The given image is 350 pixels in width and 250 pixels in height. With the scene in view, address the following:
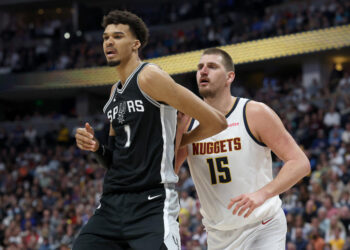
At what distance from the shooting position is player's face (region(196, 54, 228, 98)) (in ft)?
14.2

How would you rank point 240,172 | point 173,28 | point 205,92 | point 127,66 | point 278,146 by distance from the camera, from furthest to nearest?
point 173,28, point 205,92, point 240,172, point 278,146, point 127,66

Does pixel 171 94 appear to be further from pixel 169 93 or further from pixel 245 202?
pixel 245 202

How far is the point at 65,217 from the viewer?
14.3 m

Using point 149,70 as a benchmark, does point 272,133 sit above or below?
below

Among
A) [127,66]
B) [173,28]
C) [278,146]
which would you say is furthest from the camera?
[173,28]

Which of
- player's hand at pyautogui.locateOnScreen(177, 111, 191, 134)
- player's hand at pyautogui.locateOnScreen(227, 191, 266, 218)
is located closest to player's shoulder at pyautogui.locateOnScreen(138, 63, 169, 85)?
player's hand at pyautogui.locateOnScreen(177, 111, 191, 134)

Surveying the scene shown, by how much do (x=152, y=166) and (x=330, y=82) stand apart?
14933 mm

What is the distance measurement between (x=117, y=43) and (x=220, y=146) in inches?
48.4

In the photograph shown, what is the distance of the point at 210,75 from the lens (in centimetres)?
434

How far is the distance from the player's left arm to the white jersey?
86mm

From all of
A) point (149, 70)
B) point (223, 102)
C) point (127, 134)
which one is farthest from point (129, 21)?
point (223, 102)

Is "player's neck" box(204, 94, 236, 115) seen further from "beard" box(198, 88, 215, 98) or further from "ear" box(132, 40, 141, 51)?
"ear" box(132, 40, 141, 51)

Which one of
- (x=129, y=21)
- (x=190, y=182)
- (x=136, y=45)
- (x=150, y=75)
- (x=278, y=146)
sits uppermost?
(x=129, y=21)

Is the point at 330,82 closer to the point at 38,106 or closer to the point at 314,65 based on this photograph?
the point at 314,65
